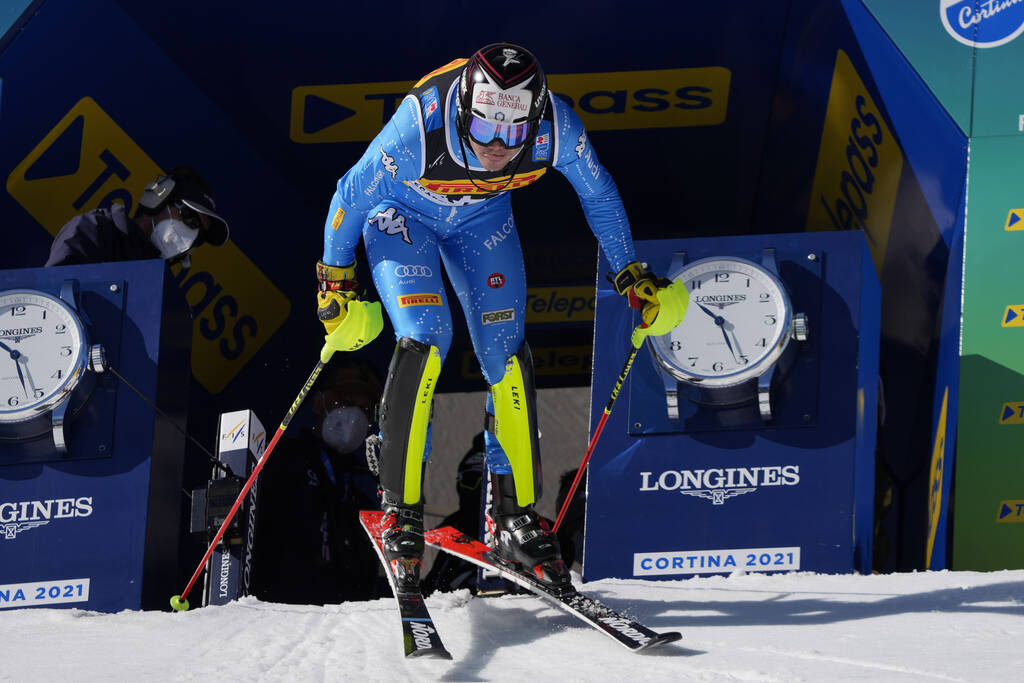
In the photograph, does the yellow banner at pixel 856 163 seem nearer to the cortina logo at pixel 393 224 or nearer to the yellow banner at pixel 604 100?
the yellow banner at pixel 604 100

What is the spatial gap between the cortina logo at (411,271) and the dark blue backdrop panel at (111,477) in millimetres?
1547

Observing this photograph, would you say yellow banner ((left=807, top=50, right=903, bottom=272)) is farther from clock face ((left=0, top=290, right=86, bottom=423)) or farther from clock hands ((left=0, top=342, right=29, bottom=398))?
clock hands ((left=0, top=342, right=29, bottom=398))

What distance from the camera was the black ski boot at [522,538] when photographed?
4551 mm

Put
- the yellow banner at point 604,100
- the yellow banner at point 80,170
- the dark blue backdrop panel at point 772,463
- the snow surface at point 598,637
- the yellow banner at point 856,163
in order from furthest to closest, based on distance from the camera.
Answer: the yellow banner at point 604,100, the yellow banner at point 80,170, the yellow banner at point 856,163, the dark blue backdrop panel at point 772,463, the snow surface at point 598,637

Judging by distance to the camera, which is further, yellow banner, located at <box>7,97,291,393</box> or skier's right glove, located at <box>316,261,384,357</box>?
yellow banner, located at <box>7,97,291,393</box>

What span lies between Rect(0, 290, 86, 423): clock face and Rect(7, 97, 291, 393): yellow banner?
3.39 ft

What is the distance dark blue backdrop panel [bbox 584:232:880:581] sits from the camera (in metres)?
5.18

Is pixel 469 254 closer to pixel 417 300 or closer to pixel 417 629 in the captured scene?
pixel 417 300

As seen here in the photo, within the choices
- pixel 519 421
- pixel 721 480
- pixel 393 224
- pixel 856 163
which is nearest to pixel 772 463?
pixel 721 480

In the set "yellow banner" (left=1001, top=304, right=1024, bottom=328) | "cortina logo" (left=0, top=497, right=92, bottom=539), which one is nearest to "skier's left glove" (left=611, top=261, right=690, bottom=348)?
"yellow banner" (left=1001, top=304, right=1024, bottom=328)

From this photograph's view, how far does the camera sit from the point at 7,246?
7113 mm

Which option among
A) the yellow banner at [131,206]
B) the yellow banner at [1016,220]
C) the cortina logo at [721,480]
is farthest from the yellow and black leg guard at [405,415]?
the yellow banner at [1016,220]

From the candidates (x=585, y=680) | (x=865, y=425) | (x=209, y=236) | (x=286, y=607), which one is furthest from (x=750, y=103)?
(x=585, y=680)

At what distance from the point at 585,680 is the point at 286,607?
175 cm
